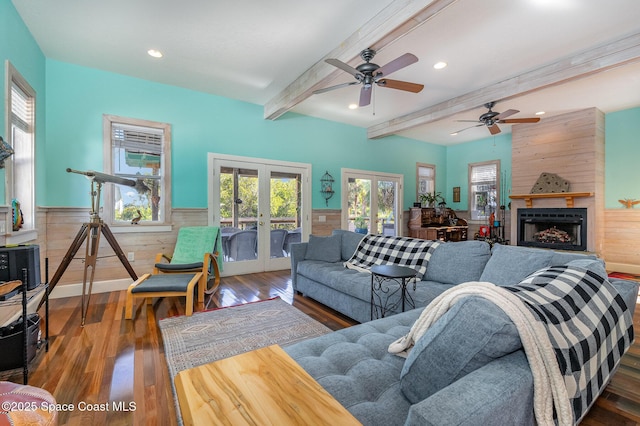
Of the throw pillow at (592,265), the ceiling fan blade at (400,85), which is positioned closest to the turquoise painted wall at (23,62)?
the ceiling fan blade at (400,85)

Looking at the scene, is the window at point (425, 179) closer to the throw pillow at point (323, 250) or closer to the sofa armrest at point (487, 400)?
the throw pillow at point (323, 250)

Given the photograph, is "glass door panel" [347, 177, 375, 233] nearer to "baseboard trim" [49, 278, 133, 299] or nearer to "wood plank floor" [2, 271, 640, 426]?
"wood plank floor" [2, 271, 640, 426]

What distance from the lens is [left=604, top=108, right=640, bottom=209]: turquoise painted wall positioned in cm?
486

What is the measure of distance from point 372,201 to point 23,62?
569 centimetres

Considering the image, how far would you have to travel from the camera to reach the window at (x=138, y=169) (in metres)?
3.84

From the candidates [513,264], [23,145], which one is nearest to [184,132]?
[23,145]

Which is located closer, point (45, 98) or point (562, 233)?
point (45, 98)

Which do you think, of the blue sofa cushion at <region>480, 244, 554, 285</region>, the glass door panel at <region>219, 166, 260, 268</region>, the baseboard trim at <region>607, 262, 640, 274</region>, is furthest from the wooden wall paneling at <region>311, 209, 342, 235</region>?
the baseboard trim at <region>607, 262, 640, 274</region>

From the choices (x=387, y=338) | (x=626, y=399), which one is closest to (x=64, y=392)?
(x=387, y=338)

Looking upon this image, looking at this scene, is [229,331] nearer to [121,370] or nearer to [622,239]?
[121,370]

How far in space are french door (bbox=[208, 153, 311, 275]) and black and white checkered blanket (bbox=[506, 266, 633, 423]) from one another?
424 centimetres

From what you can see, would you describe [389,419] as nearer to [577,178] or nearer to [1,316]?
[1,316]

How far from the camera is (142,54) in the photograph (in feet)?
11.0

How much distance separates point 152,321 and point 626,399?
146 inches
